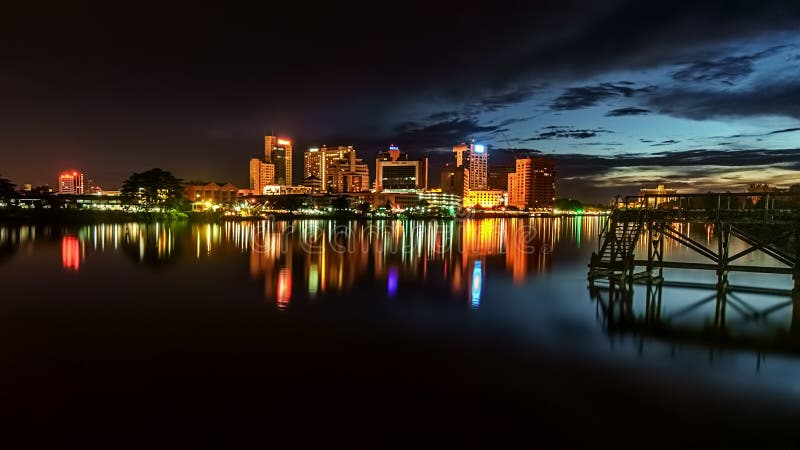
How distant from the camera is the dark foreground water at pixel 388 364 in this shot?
8453 millimetres

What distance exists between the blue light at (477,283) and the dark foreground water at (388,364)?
0.26 metres

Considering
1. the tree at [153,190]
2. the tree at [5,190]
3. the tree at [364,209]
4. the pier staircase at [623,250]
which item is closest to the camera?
the pier staircase at [623,250]

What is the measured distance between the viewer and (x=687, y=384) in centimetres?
1052

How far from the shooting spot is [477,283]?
23.7 metres

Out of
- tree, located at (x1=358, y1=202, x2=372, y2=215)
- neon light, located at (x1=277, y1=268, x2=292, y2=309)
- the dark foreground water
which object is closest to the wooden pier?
the dark foreground water

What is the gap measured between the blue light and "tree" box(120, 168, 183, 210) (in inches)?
3081

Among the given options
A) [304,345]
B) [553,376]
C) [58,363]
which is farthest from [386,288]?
[58,363]

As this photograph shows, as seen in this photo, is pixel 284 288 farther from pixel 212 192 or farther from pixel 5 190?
pixel 212 192

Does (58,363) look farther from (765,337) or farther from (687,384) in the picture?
(765,337)

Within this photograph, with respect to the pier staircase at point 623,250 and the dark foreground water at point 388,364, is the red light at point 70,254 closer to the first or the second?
the dark foreground water at point 388,364

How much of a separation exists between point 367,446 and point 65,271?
24.9 m

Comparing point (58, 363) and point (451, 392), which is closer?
point (451, 392)

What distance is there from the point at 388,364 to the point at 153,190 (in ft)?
301

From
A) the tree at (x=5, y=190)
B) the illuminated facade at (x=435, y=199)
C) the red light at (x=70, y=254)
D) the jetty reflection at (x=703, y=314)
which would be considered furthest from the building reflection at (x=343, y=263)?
the illuminated facade at (x=435, y=199)
